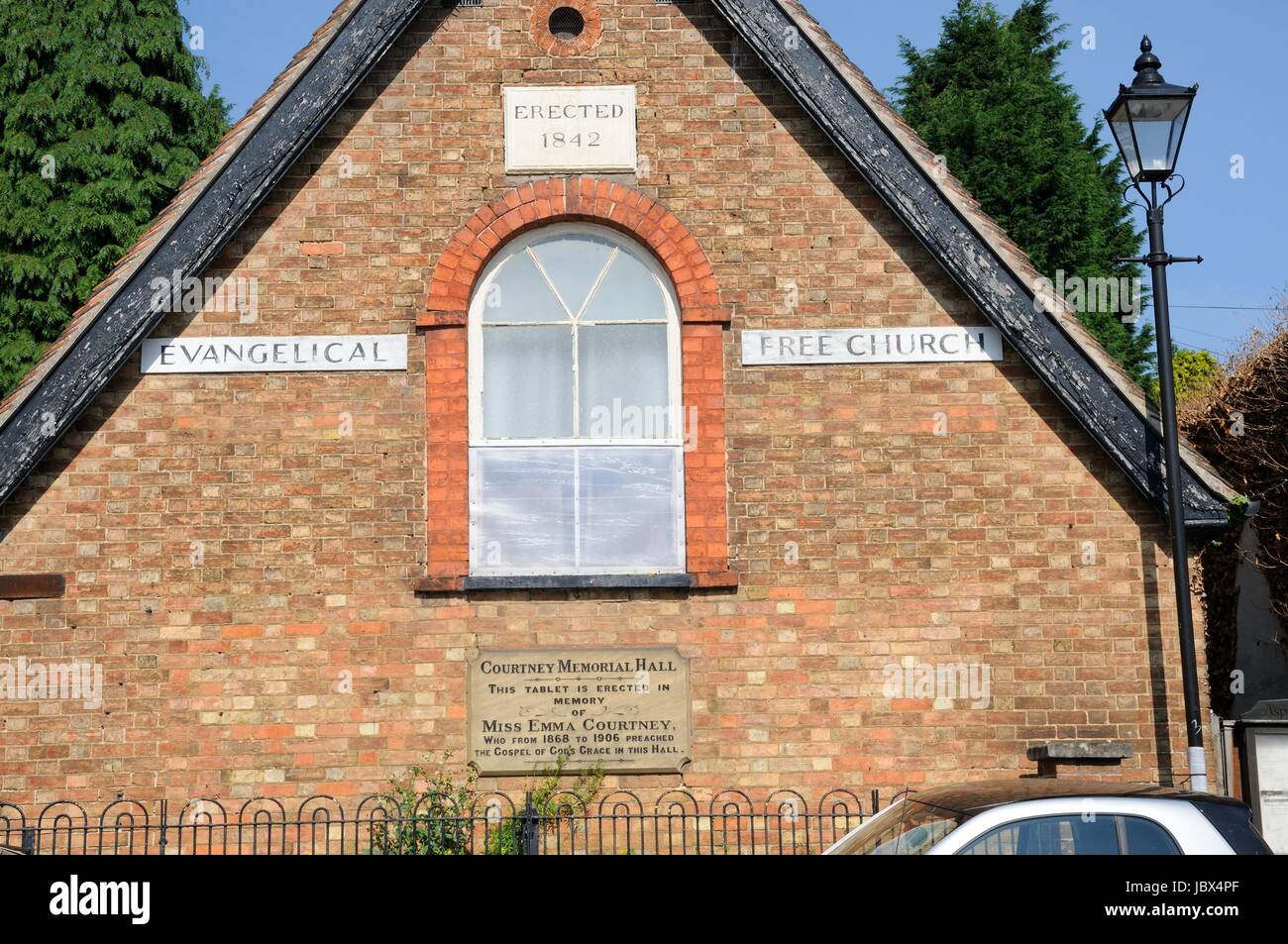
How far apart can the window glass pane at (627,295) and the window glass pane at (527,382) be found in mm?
343

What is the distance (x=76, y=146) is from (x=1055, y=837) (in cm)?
2519

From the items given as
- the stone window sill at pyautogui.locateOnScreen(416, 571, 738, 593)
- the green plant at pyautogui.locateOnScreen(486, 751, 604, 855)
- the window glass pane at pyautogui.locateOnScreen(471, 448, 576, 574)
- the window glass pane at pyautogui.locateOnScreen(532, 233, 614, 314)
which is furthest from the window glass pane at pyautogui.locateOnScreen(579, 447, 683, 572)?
the green plant at pyautogui.locateOnScreen(486, 751, 604, 855)

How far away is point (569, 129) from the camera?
39.9 feet

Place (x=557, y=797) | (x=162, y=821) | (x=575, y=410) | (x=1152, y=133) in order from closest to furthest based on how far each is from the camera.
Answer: (x=1152, y=133) → (x=162, y=821) → (x=557, y=797) → (x=575, y=410)

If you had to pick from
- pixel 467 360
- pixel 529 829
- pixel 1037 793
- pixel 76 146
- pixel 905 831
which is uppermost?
pixel 76 146

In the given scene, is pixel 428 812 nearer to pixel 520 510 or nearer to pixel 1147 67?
pixel 520 510

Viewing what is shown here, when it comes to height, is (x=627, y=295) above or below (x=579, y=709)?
above

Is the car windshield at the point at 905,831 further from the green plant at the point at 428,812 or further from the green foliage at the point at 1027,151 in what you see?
the green foliage at the point at 1027,151

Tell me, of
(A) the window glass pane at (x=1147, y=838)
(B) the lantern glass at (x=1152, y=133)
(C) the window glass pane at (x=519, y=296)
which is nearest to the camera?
(A) the window glass pane at (x=1147, y=838)

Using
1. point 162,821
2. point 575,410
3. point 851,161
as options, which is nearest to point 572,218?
point 575,410

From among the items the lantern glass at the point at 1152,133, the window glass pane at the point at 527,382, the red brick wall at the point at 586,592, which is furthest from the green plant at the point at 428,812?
the lantern glass at the point at 1152,133

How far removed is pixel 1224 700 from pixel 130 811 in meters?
13.6

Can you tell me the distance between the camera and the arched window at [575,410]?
38.8ft

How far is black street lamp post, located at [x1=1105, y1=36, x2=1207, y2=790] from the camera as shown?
1031 cm
